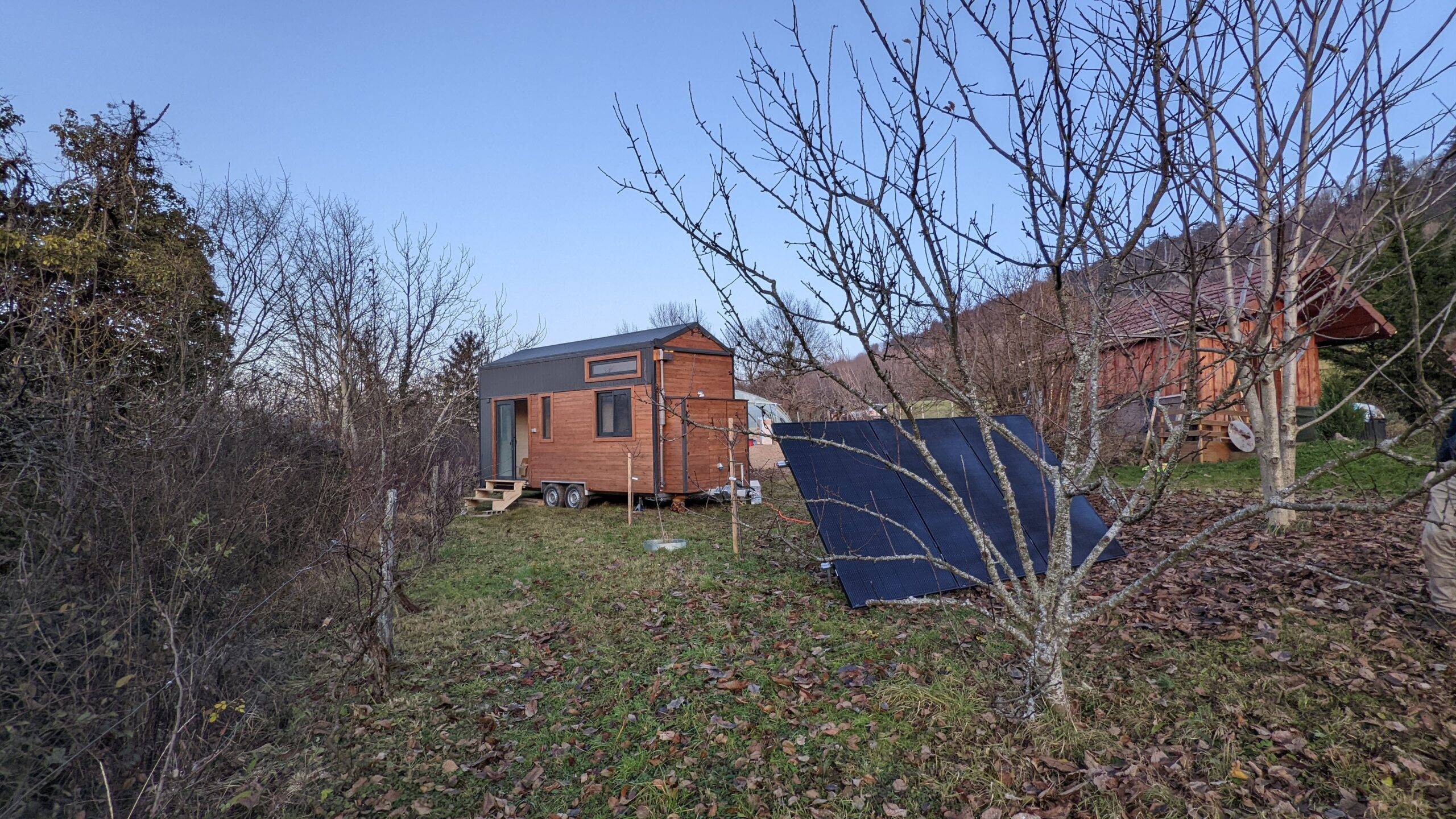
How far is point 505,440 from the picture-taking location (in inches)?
567

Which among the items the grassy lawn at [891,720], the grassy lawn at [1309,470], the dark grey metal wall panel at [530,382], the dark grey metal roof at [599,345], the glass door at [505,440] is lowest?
the grassy lawn at [891,720]

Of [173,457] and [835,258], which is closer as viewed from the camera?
[835,258]

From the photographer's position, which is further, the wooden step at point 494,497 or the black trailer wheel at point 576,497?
the wooden step at point 494,497

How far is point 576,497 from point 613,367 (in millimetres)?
2686

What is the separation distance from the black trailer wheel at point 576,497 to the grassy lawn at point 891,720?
7242 millimetres

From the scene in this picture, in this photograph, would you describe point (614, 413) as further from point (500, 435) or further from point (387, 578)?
point (387, 578)

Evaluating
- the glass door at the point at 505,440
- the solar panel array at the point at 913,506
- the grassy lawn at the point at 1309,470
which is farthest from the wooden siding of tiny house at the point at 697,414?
the grassy lawn at the point at 1309,470

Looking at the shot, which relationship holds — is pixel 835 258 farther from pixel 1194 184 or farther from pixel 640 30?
pixel 640 30

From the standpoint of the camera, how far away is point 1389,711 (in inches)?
115

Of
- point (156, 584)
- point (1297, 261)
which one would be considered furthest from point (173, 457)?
point (1297, 261)

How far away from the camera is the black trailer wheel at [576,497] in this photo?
1255 centimetres

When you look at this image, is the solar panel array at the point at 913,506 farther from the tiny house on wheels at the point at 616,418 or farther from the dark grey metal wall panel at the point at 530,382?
the dark grey metal wall panel at the point at 530,382

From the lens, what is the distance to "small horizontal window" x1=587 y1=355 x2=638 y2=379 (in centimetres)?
1160

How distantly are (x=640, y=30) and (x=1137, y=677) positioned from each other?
598 centimetres
